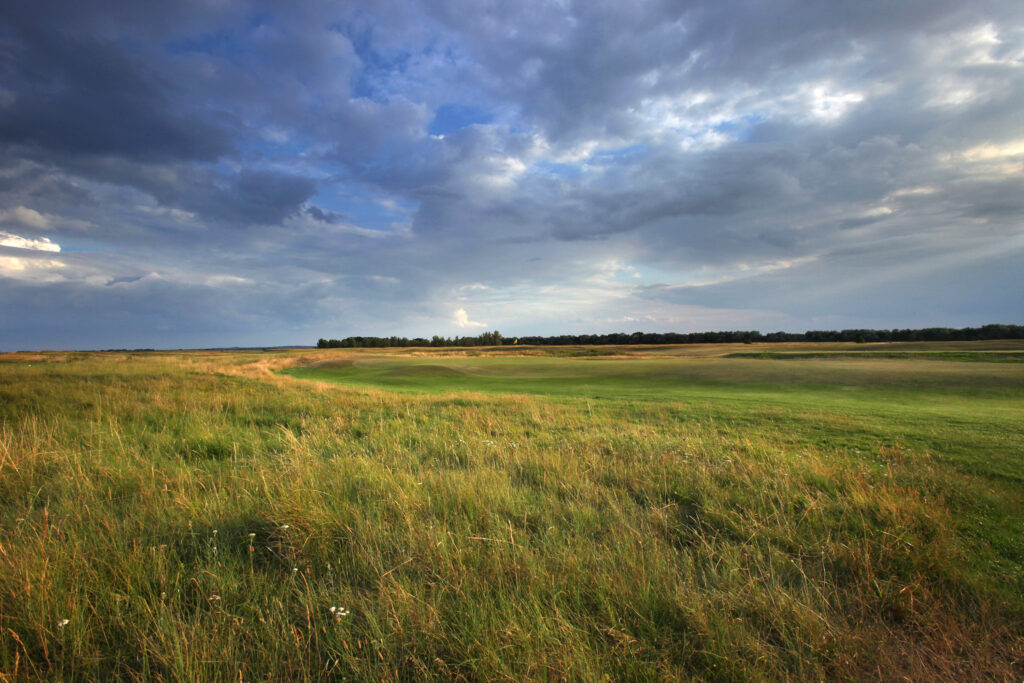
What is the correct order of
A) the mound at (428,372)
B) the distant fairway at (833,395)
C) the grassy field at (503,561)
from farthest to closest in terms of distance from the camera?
the mound at (428,372), the distant fairway at (833,395), the grassy field at (503,561)

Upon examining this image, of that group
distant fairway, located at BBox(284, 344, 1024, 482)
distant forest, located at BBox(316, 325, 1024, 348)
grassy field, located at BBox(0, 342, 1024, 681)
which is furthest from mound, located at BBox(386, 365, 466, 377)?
distant forest, located at BBox(316, 325, 1024, 348)

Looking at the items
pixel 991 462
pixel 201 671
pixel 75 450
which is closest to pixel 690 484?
pixel 201 671

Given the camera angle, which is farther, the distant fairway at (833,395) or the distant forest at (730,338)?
the distant forest at (730,338)

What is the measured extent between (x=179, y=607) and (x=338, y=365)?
51.4 metres

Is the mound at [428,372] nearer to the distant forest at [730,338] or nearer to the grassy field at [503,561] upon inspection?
the grassy field at [503,561]

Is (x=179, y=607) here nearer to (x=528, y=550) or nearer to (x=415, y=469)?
(x=528, y=550)

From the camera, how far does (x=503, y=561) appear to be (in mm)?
3779

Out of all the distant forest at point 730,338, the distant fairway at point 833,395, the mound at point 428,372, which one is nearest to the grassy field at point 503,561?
the distant fairway at point 833,395

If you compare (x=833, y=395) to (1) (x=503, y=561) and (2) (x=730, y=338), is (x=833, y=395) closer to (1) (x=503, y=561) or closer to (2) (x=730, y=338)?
(1) (x=503, y=561)

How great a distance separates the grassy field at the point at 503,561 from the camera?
2816mm

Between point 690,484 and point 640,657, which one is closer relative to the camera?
point 640,657

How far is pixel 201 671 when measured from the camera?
261 cm

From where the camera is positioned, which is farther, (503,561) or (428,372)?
(428,372)

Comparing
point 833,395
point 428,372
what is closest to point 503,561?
point 833,395
